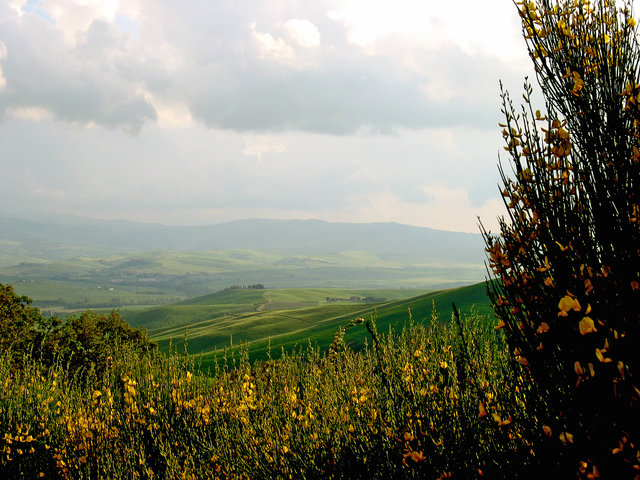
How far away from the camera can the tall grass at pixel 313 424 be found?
14.6 ft

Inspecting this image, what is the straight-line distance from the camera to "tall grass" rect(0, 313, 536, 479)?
444cm

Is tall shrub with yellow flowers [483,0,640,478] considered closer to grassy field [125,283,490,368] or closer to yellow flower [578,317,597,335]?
yellow flower [578,317,597,335]

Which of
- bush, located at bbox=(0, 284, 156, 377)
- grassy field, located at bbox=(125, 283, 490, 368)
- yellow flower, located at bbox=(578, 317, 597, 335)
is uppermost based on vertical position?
yellow flower, located at bbox=(578, 317, 597, 335)

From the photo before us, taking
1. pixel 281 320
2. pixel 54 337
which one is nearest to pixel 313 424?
pixel 54 337

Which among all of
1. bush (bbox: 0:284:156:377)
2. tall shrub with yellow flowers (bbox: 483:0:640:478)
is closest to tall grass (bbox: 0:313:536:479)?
tall shrub with yellow flowers (bbox: 483:0:640:478)

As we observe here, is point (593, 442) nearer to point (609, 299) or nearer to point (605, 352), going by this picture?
point (605, 352)

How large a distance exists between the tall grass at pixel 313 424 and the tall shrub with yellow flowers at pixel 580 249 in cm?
39

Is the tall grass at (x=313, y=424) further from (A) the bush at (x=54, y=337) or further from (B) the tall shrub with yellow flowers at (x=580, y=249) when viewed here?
(A) the bush at (x=54, y=337)

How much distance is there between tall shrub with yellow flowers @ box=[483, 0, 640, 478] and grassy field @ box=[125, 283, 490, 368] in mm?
→ 1643

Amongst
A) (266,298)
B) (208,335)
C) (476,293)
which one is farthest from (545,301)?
(266,298)

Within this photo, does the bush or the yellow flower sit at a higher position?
the yellow flower

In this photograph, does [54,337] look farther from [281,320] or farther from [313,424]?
[281,320]

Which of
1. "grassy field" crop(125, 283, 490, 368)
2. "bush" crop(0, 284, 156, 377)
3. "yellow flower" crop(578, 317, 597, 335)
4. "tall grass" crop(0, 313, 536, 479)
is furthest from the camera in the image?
"grassy field" crop(125, 283, 490, 368)

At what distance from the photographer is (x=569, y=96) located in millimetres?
3686
